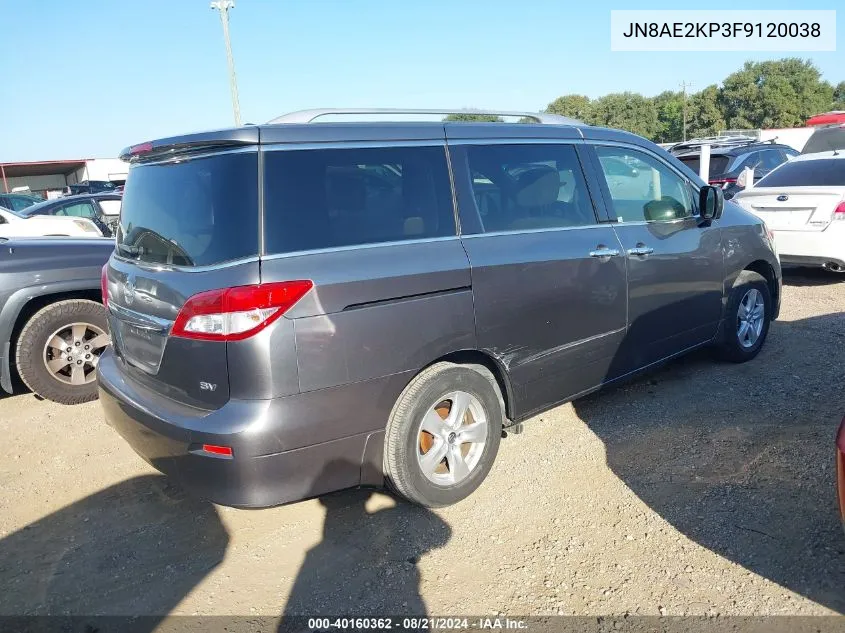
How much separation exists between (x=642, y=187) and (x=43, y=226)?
7233 millimetres

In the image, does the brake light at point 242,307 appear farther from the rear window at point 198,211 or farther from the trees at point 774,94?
the trees at point 774,94

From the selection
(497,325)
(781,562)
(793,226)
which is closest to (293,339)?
(497,325)

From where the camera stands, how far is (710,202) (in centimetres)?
431

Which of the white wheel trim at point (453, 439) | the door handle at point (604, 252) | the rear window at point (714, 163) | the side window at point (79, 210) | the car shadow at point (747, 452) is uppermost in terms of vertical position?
the rear window at point (714, 163)

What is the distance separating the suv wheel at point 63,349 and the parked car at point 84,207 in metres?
5.92

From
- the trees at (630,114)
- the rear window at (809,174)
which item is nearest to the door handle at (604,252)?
the rear window at (809,174)

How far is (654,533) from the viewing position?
293 centimetres

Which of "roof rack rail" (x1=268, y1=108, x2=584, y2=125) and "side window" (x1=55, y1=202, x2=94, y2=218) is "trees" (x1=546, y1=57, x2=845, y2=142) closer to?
"side window" (x1=55, y1=202, x2=94, y2=218)

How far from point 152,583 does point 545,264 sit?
2345 millimetres

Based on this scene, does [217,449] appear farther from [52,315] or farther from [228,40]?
[228,40]

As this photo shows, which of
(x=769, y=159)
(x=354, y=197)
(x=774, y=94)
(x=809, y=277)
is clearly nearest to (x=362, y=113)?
(x=354, y=197)

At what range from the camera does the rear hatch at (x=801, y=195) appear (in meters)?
6.93

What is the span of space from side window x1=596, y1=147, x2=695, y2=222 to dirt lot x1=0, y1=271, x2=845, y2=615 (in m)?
1.27

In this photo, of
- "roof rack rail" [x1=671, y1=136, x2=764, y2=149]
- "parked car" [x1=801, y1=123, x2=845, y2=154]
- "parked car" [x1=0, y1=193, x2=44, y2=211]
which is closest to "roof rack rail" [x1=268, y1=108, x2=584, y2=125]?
"roof rack rail" [x1=671, y1=136, x2=764, y2=149]
